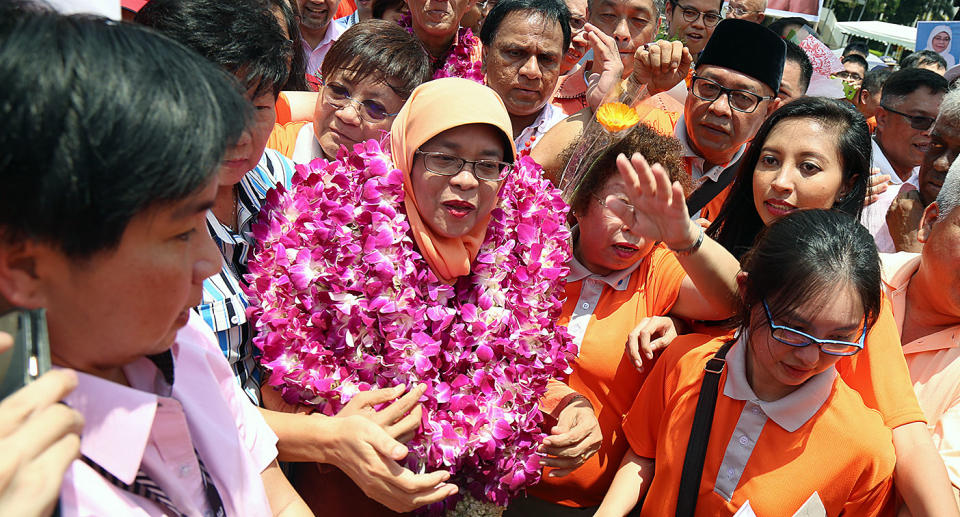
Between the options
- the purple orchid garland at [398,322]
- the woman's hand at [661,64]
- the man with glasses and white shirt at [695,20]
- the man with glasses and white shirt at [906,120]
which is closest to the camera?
the purple orchid garland at [398,322]

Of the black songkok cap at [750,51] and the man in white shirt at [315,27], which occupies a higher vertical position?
the black songkok cap at [750,51]

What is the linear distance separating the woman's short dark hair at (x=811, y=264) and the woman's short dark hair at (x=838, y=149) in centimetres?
65

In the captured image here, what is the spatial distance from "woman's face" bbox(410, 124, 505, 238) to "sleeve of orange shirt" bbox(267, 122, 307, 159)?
1.24 m

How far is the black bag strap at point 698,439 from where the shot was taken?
2406 millimetres

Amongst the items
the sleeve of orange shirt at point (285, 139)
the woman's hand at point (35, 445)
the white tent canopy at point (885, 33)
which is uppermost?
the woman's hand at point (35, 445)

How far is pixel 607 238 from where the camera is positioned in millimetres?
2945

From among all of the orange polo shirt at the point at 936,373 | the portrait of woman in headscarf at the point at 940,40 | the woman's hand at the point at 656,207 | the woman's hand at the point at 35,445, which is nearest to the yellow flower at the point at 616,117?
the woman's hand at the point at 656,207

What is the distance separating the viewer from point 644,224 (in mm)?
2475

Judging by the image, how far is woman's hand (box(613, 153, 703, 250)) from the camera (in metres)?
2.33

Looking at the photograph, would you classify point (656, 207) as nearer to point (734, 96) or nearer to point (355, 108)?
point (355, 108)

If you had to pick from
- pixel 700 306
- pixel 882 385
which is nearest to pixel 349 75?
pixel 700 306

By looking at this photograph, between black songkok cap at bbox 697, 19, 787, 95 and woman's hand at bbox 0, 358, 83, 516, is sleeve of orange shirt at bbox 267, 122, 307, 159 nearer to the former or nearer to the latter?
black songkok cap at bbox 697, 19, 787, 95

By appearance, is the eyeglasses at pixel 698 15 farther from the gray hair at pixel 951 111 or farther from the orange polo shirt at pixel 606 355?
the orange polo shirt at pixel 606 355

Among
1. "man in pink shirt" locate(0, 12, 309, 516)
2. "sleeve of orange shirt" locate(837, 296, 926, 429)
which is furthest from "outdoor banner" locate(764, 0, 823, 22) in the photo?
"man in pink shirt" locate(0, 12, 309, 516)
